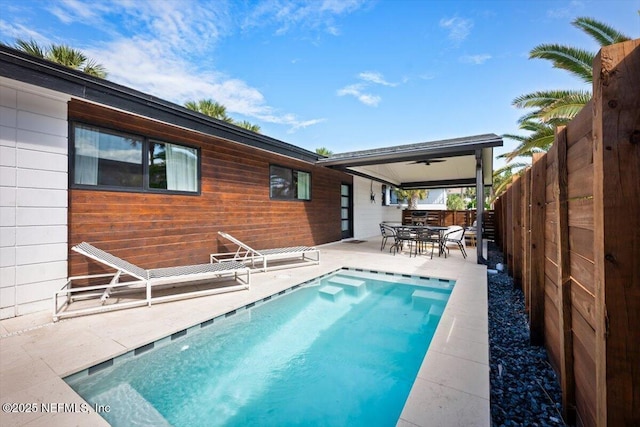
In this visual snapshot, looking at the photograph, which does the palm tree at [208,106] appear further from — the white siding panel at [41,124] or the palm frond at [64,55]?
the white siding panel at [41,124]

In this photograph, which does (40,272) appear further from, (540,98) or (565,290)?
(540,98)

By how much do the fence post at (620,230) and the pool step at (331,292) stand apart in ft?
12.3

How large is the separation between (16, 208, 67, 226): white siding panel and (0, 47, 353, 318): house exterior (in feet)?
0.04

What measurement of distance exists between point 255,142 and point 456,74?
7.24 meters

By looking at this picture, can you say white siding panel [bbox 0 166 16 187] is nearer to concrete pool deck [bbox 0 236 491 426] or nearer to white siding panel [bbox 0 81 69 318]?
white siding panel [bbox 0 81 69 318]

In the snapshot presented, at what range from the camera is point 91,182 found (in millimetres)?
4047

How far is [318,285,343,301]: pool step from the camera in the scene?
4680 mm

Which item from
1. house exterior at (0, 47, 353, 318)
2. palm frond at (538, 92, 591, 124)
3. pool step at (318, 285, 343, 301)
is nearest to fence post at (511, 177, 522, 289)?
palm frond at (538, 92, 591, 124)

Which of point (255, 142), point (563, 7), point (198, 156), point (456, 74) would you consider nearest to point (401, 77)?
point (456, 74)

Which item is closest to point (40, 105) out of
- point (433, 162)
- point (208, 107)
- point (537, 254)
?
point (537, 254)

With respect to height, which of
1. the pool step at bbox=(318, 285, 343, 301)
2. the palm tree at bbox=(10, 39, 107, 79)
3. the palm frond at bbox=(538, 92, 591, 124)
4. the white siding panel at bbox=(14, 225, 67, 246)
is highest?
the palm tree at bbox=(10, 39, 107, 79)

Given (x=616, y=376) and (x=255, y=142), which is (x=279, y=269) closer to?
(x=255, y=142)

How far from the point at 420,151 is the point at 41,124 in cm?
690

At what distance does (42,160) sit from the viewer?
3.48 metres
